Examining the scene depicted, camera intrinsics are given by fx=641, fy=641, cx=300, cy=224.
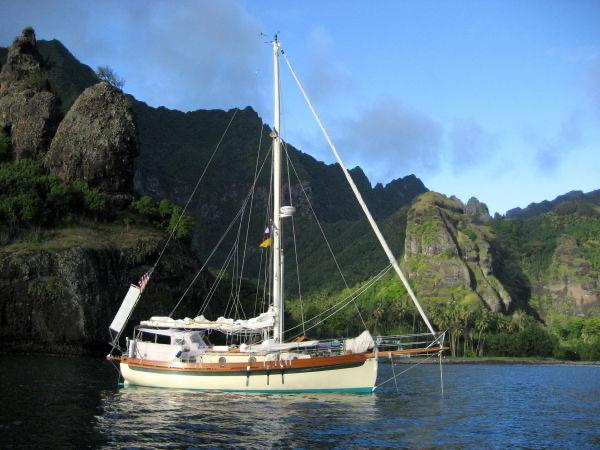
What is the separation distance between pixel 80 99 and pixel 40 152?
11992mm

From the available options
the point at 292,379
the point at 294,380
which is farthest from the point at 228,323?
the point at 294,380

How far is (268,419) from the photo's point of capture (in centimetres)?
2991

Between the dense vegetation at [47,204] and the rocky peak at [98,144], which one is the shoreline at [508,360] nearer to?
the dense vegetation at [47,204]

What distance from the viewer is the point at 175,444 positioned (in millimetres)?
23797

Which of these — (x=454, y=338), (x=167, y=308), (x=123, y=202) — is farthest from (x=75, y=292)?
(x=454, y=338)

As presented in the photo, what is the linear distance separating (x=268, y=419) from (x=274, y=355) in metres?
9.07

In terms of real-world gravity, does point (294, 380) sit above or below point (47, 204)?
below

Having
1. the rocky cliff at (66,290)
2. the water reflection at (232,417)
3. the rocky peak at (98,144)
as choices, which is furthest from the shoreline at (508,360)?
the water reflection at (232,417)

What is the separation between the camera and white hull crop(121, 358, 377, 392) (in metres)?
37.9

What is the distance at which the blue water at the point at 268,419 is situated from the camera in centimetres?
2502

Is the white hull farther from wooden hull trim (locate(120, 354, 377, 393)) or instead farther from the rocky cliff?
the rocky cliff

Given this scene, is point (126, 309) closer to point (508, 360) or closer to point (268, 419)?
point (268, 419)

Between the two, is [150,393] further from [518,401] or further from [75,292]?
[75,292]

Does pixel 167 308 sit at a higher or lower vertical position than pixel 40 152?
lower
